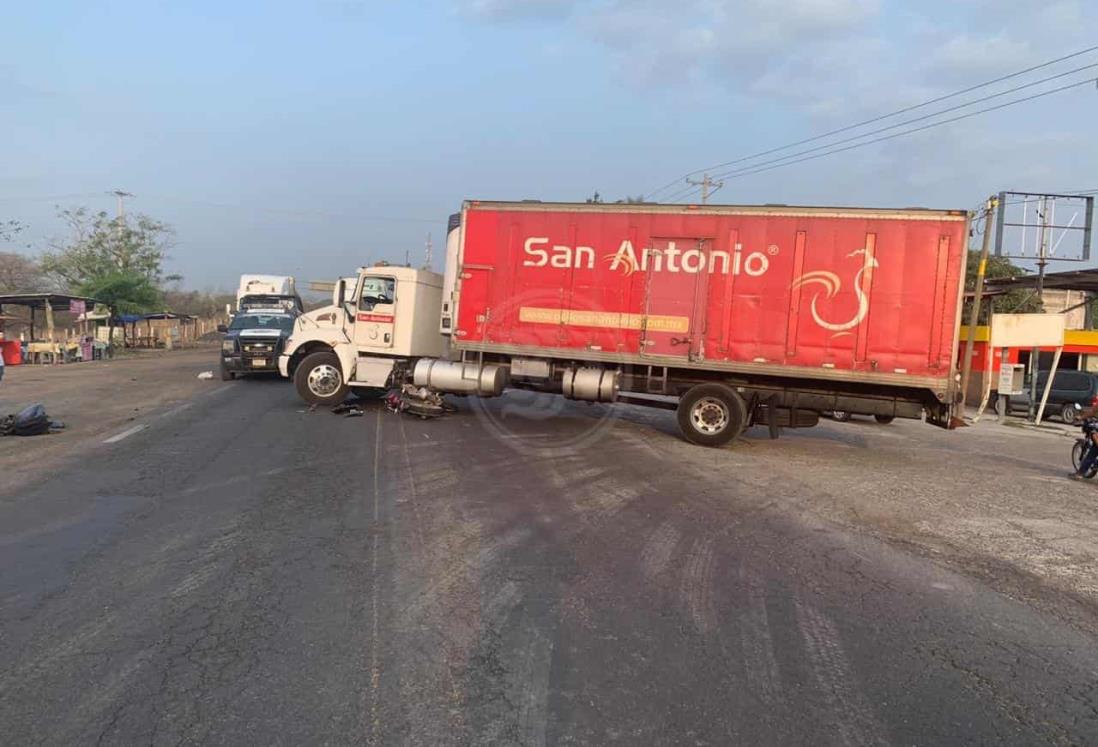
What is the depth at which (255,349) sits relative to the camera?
781 inches

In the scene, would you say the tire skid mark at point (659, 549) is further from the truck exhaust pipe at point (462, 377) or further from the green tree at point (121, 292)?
the green tree at point (121, 292)

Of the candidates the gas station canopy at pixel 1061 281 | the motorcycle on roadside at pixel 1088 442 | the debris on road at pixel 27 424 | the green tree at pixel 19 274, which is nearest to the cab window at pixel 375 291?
the debris on road at pixel 27 424

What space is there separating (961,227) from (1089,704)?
320 inches

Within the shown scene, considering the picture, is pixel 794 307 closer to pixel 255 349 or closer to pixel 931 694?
pixel 931 694

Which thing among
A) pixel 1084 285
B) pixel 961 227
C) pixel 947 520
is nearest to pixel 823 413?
pixel 961 227

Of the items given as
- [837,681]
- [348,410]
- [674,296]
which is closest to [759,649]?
[837,681]

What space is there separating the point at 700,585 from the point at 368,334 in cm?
1036

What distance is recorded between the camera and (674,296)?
1152 cm

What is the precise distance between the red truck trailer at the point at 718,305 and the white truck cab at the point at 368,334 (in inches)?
61.4

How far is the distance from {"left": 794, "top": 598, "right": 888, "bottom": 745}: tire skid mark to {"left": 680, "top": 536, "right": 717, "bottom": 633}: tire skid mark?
55cm

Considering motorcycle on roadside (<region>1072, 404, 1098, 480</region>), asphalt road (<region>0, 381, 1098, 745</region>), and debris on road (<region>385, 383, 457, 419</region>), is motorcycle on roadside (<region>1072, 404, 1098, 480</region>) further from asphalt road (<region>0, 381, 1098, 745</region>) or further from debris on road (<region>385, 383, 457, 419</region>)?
debris on road (<region>385, 383, 457, 419</region>)

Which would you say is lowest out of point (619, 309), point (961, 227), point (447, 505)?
point (447, 505)

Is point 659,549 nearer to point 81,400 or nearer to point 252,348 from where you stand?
point 81,400

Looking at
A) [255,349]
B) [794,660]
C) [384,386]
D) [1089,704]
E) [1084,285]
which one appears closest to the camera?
[1089,704]
